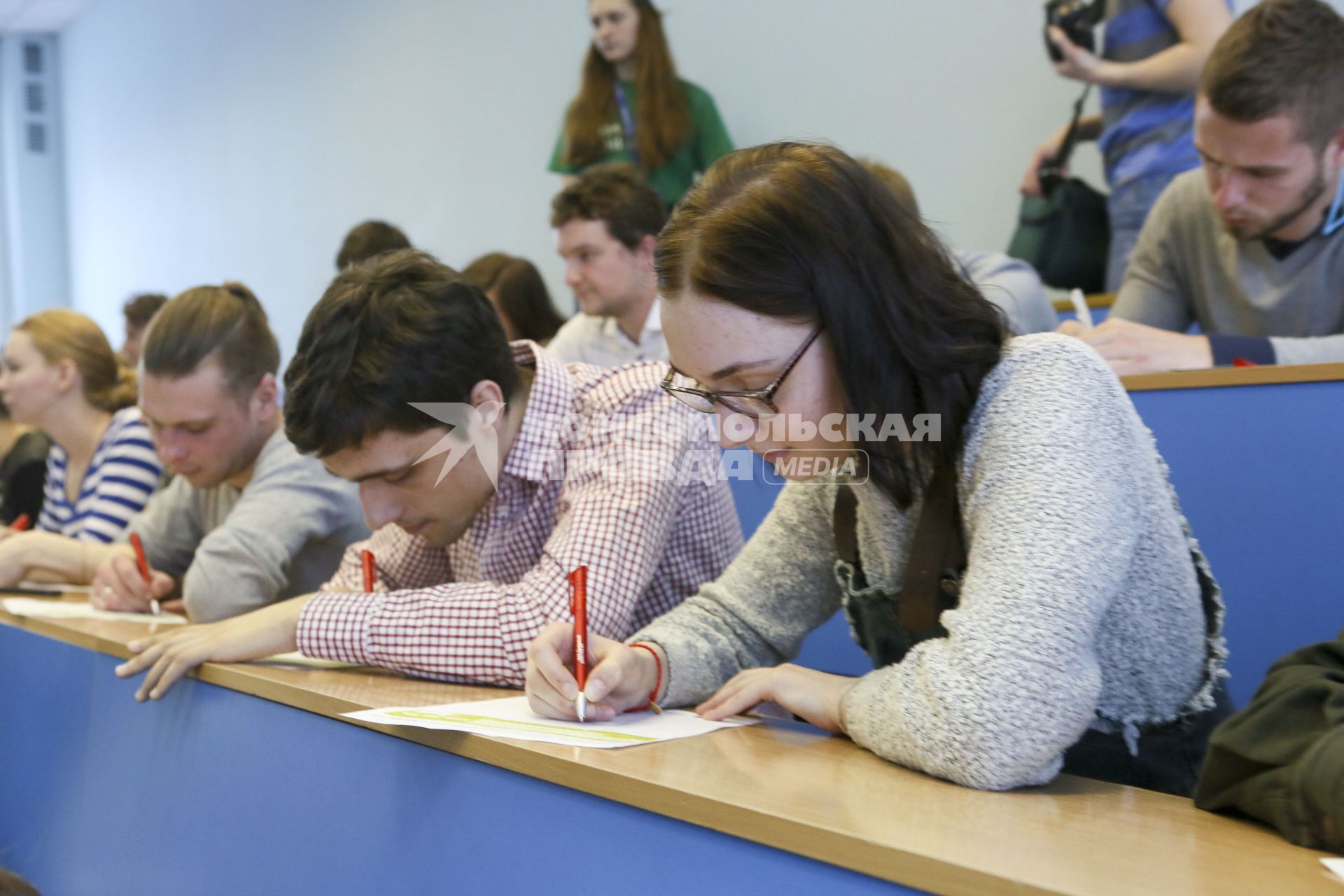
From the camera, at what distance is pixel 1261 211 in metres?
1.88

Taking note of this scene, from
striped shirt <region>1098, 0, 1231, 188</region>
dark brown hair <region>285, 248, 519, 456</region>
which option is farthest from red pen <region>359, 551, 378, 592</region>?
striped shirt <region>1098, 0, 1231, 188</region>

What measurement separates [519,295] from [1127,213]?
5.30 ft

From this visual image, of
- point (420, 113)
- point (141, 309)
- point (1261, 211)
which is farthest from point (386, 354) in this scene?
point (420, 113)

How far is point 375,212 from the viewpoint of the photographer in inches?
226

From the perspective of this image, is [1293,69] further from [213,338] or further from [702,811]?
[213,338]

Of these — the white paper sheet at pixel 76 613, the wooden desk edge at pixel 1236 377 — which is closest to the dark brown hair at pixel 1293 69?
the wooden desk edge at pixel 1236 377

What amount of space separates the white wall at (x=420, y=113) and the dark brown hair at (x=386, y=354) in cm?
54

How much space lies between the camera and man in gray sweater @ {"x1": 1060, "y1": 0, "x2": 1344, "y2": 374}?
1712 mm

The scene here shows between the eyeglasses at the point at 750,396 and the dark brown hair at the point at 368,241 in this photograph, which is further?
the dark brown hair at the point at 368,241

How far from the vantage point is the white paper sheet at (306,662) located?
138 centimetres

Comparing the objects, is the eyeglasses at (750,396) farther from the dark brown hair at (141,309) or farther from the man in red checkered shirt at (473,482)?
the dark brown hair at (141,309)

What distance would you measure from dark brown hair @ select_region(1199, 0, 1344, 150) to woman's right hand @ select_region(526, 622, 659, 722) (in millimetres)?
1253

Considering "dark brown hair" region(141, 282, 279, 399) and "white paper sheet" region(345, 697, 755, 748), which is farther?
"dark brown hair" region(141, 282, 279, 399)

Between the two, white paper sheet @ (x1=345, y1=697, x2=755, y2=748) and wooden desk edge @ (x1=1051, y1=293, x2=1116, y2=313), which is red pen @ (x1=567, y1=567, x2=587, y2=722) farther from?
wooden desk edge @ (x1=1051, y1=293, x2=1116, y2=313)
